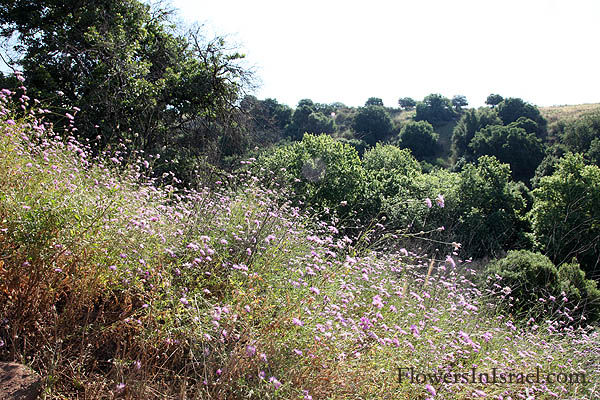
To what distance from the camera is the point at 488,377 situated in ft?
9.01

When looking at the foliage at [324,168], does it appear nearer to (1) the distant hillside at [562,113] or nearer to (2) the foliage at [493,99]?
(1) the distant hillside at [562,113]

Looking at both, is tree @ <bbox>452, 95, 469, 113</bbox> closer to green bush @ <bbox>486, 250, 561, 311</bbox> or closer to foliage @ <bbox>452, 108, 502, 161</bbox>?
foliage @ <bbox>452, 108, 502, 161</bbox>

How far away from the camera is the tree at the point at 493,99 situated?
6000 cm

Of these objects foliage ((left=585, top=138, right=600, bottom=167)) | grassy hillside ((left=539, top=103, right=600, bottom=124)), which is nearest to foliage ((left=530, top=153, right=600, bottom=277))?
foliage ((left=585, top=138, right=600, bottom=167))

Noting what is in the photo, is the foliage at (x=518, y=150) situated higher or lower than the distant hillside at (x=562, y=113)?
lower

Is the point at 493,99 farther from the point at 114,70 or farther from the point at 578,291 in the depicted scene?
the point at 114,70

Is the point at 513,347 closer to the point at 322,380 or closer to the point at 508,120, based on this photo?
the point at 322,380

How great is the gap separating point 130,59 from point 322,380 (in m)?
9.47

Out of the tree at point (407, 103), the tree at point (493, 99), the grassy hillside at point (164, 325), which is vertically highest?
the tree at point (407, 103)

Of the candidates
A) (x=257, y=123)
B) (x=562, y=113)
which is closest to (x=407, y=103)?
(x=562, y=113)

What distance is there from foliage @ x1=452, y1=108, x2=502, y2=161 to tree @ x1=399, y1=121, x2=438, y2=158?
2946mm

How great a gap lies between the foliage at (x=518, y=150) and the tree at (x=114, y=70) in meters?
34.6

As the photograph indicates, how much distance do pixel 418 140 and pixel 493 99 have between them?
63.8ft

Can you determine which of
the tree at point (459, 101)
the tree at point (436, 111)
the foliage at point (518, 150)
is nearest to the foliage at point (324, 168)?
the foliage at point (518, 150)
